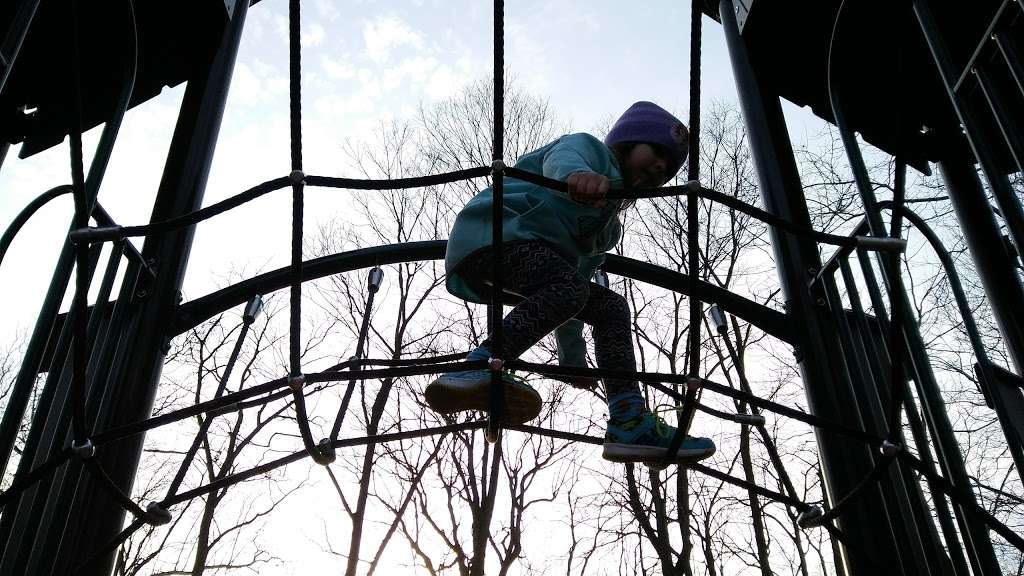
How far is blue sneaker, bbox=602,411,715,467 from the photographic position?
5.63 ft

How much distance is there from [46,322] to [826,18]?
96.7 inches

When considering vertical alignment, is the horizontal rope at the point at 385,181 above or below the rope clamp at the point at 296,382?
above

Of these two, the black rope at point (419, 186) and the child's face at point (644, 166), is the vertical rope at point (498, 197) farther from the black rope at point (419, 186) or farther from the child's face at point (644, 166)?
the child's face at point (644, 166)

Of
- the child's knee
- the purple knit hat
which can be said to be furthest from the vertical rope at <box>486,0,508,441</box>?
the purple knit hat

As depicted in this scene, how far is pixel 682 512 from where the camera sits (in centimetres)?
827

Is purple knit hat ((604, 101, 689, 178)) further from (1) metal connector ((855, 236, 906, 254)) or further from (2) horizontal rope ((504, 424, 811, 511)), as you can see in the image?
(2) horizontal rope ((504, 424, 811, 511))

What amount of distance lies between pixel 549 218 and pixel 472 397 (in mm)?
594

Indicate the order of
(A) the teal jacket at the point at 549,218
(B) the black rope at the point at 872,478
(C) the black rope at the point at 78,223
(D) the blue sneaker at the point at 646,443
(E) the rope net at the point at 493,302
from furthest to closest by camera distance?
(A) the teal jacket at the point at 549,218 → (D) the blue sneaker at the point at 646,443 → (B) the black rope at the point at 872,478 → (E) the rope net at the point at 493,302 → (C) the black rope at the point at 78,223

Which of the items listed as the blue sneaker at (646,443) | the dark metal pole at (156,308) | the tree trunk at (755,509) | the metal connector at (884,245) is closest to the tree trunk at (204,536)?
the tree trunk at (755,509)

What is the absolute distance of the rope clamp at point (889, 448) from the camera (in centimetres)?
149

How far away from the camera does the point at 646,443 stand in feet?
5.88

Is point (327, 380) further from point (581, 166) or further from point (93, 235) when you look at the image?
point (581, 166)

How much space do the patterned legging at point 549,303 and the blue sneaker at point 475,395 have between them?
0.30 ft

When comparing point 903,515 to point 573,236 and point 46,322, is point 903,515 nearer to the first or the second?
point 573,236
